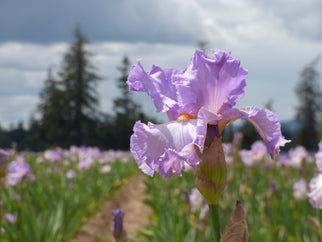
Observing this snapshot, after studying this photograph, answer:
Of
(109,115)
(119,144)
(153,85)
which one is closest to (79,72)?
(109,115)

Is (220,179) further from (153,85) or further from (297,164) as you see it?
(297,164)

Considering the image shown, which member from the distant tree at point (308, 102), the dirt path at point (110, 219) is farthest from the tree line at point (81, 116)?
the dirt path at point (110, 219)

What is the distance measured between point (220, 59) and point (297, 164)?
4887 mm

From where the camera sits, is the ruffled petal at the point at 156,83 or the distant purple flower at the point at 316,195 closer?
the ruffled petal at the point at 156,83

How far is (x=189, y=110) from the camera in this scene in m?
0.95

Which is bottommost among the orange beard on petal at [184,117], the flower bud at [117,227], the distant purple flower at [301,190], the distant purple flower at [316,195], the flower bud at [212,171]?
the distant purple flower at [301,190]

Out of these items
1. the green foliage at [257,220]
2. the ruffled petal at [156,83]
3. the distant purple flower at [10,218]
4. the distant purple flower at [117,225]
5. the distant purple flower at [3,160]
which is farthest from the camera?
the distant purple flower at [10,218]

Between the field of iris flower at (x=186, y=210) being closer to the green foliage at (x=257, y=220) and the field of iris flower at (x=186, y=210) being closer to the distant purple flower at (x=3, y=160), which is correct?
the green foliage at (x=257, y=220)

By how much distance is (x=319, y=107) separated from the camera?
32.0 meters

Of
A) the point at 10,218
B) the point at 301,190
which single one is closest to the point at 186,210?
the point at 301,190

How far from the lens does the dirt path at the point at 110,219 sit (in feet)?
14.0

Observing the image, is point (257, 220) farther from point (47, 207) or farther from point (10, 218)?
point (47, 207)

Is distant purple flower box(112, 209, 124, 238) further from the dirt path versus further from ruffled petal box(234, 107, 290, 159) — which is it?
the dirt path

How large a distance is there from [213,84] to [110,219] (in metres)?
4.92
